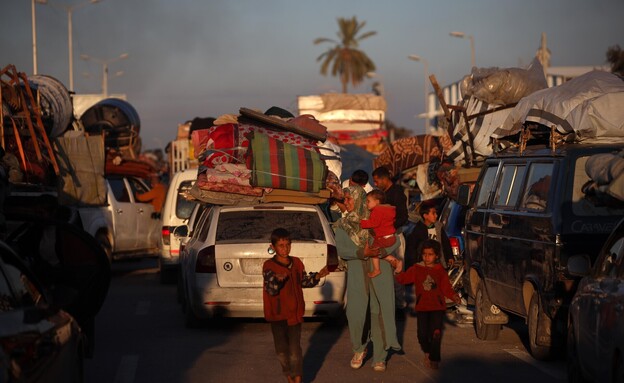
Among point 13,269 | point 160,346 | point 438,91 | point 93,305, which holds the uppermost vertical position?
point 438,91

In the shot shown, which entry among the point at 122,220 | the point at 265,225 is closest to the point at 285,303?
the point at 265,225

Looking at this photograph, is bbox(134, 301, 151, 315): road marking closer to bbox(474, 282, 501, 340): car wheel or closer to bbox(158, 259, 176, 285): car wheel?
bbox(158, 259, 176, 285): car wheel

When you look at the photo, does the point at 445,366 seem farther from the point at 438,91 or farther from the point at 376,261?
the point at 438,91

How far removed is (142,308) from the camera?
16.4m

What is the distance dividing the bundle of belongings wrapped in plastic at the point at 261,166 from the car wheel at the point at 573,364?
558 cm

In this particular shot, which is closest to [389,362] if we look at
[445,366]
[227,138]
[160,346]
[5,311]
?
[445,366]

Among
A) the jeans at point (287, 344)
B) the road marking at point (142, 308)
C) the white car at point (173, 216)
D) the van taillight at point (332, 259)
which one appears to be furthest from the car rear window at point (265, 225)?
the white car at point (173, 216)

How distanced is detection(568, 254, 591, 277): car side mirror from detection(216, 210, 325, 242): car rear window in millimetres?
4345

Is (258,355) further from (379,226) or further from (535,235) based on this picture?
(535,235)

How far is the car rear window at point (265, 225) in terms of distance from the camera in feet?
43.9

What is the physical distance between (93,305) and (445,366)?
350 centimetres

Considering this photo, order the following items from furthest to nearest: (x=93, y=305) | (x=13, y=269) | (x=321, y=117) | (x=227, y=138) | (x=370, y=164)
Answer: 1. (x=321, y=117)
2. (x=370, y=164)
3. (x=227, y=138)
4. (x=93, y=305)
5. (x=13, y=269)

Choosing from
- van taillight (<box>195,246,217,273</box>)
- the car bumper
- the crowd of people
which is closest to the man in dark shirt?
the car bumper

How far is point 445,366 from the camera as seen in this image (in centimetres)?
1090
